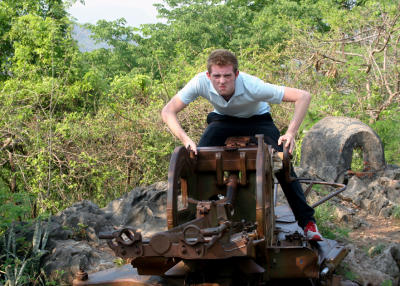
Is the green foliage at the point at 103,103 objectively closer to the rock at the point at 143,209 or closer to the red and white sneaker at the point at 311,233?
the rock at the point at 143,209

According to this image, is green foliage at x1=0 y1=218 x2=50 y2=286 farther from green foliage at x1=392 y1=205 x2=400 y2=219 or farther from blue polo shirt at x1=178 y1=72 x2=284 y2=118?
green foliage at x1=392 y1=205 x2=400 y2=219

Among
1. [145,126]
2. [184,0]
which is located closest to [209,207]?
[145,126]

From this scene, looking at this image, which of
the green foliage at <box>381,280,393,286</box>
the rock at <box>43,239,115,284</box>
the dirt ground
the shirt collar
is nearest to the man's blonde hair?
the shirt collar

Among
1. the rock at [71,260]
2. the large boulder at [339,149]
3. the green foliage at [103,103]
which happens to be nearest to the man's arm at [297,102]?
the rock at [71,260]

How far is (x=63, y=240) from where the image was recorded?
5.98 meters

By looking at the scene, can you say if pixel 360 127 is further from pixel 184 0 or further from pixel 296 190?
pixel 184 0

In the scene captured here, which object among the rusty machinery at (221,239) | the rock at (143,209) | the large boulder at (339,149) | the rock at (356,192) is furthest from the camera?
the large boulder at (339,149)

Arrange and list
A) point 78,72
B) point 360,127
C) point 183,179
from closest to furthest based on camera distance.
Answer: point 183,179 → point 360,127 → point 78,72

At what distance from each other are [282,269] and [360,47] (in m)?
12.0

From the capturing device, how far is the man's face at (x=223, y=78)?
4730 millimetres

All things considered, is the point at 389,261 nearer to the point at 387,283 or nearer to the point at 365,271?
the point at 365,271

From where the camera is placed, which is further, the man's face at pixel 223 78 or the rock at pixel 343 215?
the rock at pixel 343 215

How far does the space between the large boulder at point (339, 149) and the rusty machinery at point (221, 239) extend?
5406 mm

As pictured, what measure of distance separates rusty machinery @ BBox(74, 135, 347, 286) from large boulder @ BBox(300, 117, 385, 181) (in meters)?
5.41
